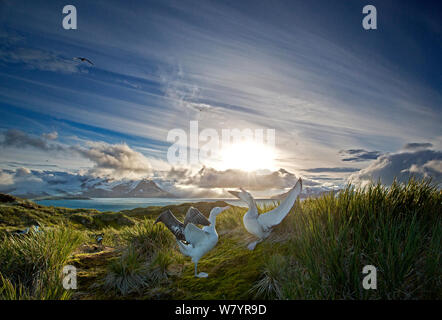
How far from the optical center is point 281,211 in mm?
5531

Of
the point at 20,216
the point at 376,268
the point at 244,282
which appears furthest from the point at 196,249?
the point at 20,216

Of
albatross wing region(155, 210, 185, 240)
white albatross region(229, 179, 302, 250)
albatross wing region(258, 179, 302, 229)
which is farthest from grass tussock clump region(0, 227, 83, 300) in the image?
albatross wing region(258, 179, 302, 229)

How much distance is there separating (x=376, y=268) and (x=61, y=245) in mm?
7310

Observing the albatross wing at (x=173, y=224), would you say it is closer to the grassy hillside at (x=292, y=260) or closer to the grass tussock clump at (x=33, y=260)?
the grassy hillside at (x=292, y=260)

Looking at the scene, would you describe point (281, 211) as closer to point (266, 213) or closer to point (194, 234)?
point (266, 213)

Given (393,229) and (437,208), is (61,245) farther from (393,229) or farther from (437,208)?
(437,208)

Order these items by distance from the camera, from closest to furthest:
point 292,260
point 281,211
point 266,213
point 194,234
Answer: point 194,234
point 292,260
point 281,211
point 266,213

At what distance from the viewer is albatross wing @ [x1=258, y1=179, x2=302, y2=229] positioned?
17.5 feet

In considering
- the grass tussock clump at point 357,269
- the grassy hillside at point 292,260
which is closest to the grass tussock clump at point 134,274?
the grassy hillside at point 292,260

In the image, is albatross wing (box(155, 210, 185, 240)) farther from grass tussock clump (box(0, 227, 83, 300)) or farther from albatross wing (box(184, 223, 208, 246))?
grass tussock clump (box(0, 227, 83, 300))

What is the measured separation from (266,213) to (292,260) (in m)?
1.18

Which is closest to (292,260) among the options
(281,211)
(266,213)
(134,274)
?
(281,211)

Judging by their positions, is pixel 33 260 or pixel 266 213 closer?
pixel 266 213
